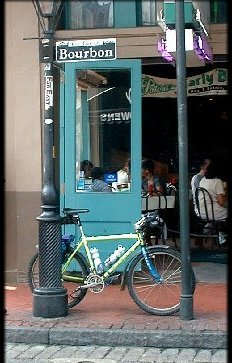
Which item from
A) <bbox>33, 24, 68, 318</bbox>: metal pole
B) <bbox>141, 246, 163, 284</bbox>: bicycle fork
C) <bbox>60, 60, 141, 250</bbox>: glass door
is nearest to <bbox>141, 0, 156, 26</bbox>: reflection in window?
<bbox>60, 60, 141, 250</bbox>: glass door

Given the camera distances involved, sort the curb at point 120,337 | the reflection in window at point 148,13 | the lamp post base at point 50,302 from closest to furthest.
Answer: the curb at point 120,337, the lamp post base at point 50,302, the reflection in window at point 148,13

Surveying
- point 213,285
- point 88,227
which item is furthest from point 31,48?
point 213,285

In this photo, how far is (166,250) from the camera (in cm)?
695

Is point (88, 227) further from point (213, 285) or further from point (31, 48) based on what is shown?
point (31, 48)

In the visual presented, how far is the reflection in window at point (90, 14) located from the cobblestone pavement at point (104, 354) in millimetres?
4244

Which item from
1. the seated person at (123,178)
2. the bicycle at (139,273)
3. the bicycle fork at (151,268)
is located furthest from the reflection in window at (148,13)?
the bicycle fork at (151,268)

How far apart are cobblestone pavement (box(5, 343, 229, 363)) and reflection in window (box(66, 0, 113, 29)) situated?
13.9 feet

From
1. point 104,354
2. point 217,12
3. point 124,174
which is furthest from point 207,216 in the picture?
point 104,354

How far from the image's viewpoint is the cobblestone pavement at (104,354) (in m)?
5.90

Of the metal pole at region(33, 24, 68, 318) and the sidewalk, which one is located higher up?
the metal pole at region(33, 24, 68, 318)

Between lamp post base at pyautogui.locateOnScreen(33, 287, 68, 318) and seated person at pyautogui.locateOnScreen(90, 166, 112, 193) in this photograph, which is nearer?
lamp post base at pyautogui.locateOnScreen(33, 287, 68, 318)

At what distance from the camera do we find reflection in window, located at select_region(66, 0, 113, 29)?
28.7 feet

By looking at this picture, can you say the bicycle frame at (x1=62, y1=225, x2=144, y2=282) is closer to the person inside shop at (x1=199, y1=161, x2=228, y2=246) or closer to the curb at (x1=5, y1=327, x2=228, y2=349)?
the curb at (x1=5, y1=327, x2=228, y2=349)

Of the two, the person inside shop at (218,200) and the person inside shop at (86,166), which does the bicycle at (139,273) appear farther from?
the person inside shop at (218,200)
